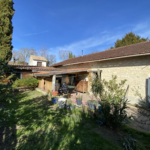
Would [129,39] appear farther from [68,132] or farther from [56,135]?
[56,135]

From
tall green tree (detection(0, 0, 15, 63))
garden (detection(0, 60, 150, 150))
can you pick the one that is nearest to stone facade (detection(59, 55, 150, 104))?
garden (detection(0, 60, 150, 150))

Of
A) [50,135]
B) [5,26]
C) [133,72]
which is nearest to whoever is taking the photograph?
[50,135]

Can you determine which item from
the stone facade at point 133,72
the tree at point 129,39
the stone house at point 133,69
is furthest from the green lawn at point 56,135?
the tree at point 129,39

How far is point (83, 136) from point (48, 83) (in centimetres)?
782

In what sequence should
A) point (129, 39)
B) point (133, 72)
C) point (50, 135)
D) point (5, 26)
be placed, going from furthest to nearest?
1. point (129, 39)
2. point (5, 26)
3. point (133, 72)
4. point (50, 135)

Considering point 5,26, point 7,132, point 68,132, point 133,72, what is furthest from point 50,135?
point 5,26

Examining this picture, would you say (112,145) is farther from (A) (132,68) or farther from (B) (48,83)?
(B) (48,83)

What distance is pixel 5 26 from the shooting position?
30.6 feet

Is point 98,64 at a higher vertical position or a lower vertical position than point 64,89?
higher

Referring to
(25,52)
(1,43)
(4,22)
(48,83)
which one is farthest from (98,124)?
(25,52)

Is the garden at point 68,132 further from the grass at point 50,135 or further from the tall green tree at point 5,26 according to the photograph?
the tall green tree at point 5,26

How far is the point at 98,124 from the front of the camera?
3791 millimetres

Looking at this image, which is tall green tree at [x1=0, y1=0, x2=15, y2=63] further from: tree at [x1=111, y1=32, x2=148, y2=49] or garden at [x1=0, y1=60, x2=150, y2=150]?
tree at [x1=111, y1=32, x2=148, y2=49]

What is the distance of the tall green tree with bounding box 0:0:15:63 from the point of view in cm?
905
